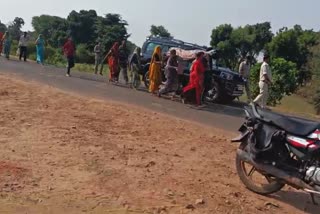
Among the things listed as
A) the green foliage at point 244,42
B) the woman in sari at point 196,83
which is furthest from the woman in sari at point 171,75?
the green foliage at point 244,42

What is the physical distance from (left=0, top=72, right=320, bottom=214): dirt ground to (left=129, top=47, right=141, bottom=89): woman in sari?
25.6 feet

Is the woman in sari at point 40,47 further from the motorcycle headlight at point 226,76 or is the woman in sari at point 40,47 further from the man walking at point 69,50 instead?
the motorcycle headlight at point 226,76

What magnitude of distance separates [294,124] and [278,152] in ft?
1.37

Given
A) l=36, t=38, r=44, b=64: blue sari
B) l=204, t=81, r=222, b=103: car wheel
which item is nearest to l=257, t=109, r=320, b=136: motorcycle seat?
l=204, t=81, r=222, b=103: car wheel

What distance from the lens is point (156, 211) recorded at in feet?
18.9

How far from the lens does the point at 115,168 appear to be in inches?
279

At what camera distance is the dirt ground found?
19.5ft

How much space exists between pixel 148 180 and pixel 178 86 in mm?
10408

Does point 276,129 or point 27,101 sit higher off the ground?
point 276,129

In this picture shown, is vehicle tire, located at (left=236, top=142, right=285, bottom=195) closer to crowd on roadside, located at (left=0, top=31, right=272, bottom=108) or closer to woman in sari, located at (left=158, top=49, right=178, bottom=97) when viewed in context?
crowd on roadside, located at (left=0, top=31, right=272, bottom=108)

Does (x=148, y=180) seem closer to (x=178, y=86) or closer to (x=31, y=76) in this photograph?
(x=178, y=86)

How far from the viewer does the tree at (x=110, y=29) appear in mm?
59734

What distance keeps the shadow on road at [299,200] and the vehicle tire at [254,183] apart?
17cm

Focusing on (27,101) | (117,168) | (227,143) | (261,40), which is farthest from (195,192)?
(261,40)
